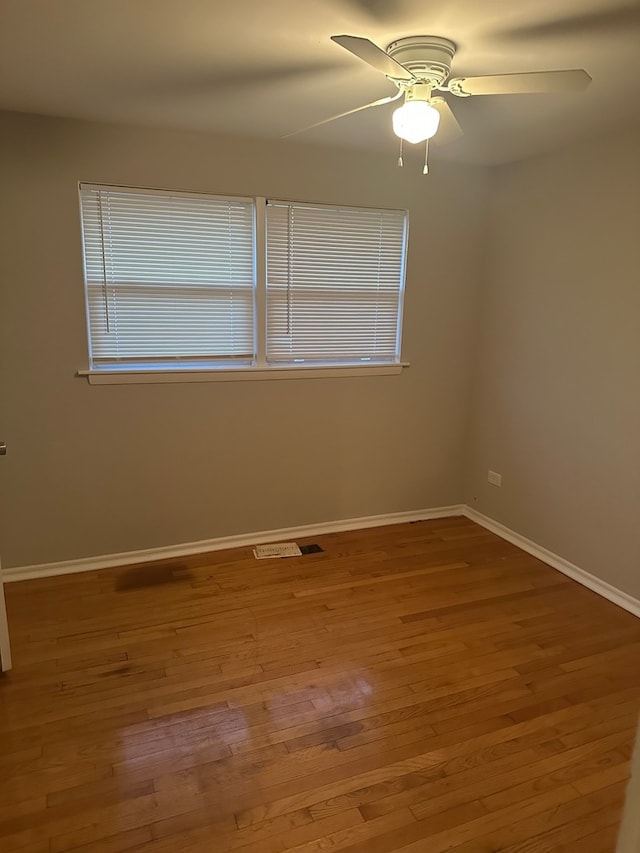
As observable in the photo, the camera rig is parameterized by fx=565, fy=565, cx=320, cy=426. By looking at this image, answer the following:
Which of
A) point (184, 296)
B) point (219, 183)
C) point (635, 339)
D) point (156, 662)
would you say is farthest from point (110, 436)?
point (635, 339)

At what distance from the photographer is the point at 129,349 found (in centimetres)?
325

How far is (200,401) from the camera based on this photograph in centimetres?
341

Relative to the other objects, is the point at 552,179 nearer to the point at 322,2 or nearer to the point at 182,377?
the point at 322,2

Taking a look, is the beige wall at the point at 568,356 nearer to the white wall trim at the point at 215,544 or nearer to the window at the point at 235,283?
the white wall trim at the point at 215,544

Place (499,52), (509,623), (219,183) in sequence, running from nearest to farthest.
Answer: (499,52) < (509,623) < (219,183)

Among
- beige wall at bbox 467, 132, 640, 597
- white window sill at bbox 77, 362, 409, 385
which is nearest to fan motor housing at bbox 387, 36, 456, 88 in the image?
beige wall at bbox 467, 132, 640, 597

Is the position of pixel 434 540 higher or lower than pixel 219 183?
lower

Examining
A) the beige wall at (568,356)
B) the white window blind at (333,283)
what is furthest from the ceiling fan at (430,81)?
the white window blind at (333,283)

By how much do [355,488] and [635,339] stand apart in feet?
6.36

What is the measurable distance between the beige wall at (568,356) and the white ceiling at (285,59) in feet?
1.25

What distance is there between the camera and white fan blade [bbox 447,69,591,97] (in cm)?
177

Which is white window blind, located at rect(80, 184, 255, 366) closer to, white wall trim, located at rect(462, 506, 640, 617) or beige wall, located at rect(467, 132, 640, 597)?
beige wall, located at rect(467, 132, 640, 597)

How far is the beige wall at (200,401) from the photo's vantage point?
9.64ft

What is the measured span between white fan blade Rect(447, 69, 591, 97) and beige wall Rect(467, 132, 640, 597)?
1.32m
